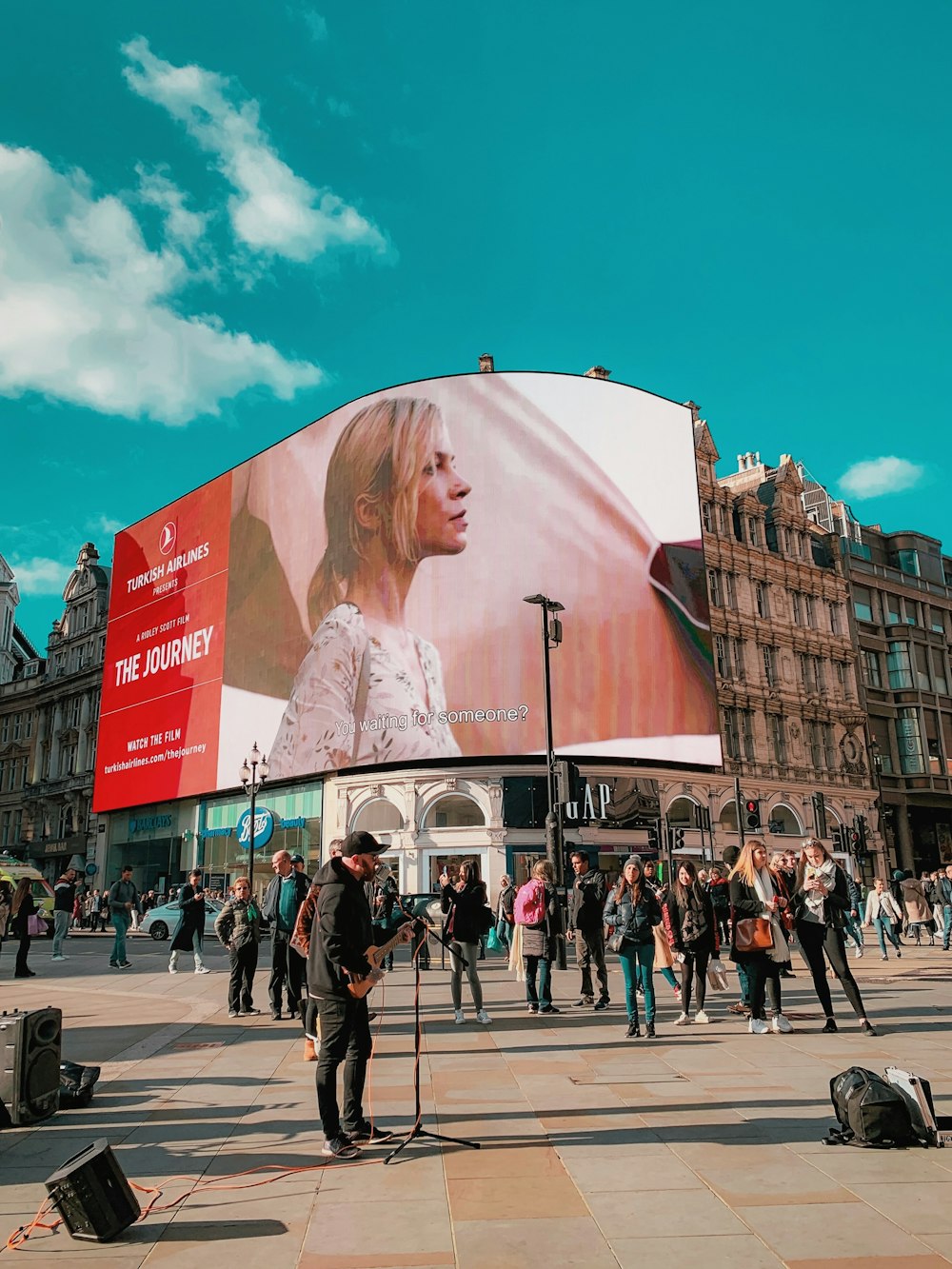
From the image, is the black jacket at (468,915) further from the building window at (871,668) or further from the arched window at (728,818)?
the building window at (871,668)

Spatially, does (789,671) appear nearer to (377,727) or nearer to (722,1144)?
(377,727)

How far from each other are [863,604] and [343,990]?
167 feet

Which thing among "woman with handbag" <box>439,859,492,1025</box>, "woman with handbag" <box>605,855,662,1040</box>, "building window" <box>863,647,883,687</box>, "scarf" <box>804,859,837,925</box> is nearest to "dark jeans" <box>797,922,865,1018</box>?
"scarf" <box>804,859,837,925</box>

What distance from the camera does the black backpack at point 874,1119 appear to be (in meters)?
5.88

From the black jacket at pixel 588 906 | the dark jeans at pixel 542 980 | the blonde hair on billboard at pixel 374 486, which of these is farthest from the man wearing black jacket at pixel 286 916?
the blonde hair on billboard at pixel 374 486

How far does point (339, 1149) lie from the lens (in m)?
5.96

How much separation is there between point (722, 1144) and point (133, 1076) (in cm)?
532

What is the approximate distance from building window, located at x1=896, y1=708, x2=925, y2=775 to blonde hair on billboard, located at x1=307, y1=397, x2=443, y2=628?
27210 millimetres

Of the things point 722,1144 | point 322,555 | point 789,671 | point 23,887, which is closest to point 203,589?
point 322,555

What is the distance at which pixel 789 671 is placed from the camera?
1849 inches

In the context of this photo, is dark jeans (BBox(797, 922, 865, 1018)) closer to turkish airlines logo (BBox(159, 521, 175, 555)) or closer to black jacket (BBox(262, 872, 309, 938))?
black jacket (BBox(262, 872, 309, 938))

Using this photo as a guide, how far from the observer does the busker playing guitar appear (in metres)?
6.07

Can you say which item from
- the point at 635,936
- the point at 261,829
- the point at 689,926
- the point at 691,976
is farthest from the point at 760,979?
the point at 261,829

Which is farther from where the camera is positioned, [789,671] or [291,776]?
[789,671]
